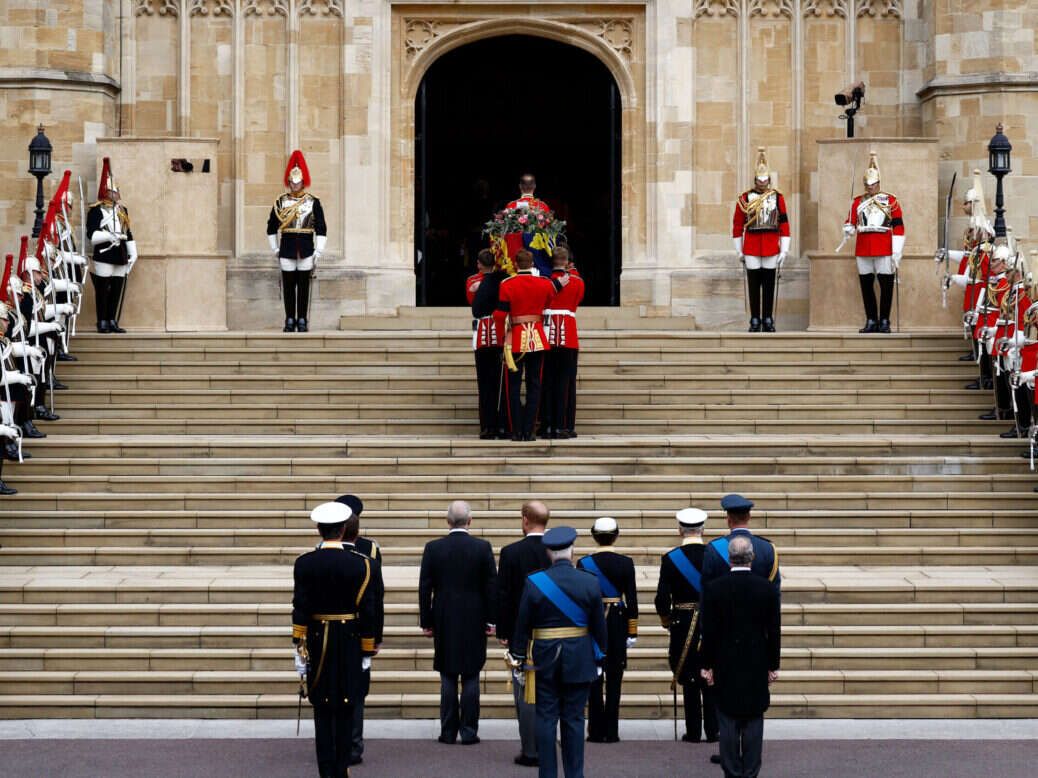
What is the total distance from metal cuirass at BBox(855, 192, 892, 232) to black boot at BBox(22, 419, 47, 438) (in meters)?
9.36

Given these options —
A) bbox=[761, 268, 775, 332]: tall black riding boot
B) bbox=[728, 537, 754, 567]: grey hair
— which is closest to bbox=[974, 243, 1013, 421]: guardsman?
bbox=[761, 268, 775, 332]: tall black riding boot

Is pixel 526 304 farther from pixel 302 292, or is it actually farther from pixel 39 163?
pixel 39 163

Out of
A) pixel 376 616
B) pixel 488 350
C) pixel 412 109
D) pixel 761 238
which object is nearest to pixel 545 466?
pixel 488 350

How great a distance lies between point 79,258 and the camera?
18766mm

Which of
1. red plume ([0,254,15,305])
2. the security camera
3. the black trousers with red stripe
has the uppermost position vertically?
the security camera

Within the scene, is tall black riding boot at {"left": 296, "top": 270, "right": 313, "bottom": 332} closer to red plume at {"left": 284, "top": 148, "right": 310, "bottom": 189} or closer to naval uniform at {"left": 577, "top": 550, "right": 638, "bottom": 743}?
red plume at {"left": 284, "top": 148, "right": 310, "bottom": 189}

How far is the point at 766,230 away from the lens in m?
19.5

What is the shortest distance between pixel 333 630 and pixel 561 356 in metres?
6.68

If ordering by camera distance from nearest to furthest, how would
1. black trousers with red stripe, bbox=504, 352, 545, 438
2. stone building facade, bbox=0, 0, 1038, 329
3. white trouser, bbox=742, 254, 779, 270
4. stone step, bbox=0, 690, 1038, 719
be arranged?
1. stone step, bbox=0, 690, 1038, 719
2. black trousers with red stripe, bbox=504, 352, 545, 438
3. white trouser, bbox=742, 254, 779, 270
4. stone building facade, bbox=0, 0, 1038, 329

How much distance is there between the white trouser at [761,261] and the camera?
19.6 m

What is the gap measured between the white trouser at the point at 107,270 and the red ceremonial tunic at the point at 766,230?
7188 millimetres

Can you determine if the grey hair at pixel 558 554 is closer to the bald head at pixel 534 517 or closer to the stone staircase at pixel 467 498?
the bald head at pixel 534 517

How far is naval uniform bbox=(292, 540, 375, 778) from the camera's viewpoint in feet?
30.2

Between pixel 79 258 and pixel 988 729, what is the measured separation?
11764 mm
